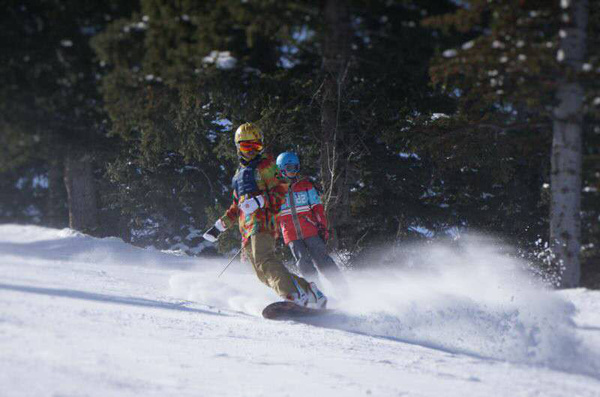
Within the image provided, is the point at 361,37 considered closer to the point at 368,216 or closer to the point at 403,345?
the point at 403,345

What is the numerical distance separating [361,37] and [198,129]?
763cm

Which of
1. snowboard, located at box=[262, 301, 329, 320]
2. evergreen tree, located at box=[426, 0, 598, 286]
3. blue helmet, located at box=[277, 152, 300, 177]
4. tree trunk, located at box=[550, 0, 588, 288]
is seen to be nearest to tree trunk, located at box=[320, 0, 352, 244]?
blue helmet, located at box=[277, 152, 300, 177]

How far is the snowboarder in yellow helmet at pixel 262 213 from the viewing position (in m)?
5.96

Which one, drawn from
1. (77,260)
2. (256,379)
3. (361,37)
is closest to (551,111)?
(361,37)

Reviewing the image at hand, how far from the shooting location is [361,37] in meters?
4.86

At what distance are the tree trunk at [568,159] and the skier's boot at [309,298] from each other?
2.50 metres

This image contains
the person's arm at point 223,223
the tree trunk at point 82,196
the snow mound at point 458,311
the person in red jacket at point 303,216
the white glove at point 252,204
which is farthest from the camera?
the tree trunk at point 82,196

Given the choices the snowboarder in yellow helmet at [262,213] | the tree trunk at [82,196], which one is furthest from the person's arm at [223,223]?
the tree trunk at [82,196]

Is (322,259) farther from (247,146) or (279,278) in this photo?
(247,146)

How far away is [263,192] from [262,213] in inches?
10.3

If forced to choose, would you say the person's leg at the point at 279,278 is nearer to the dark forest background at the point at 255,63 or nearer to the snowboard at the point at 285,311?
the snowboard at the point at 285,311

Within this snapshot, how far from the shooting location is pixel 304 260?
7.27 m

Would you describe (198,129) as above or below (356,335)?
above

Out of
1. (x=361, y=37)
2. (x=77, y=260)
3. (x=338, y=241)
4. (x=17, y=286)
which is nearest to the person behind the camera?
(x=17, y=286)
